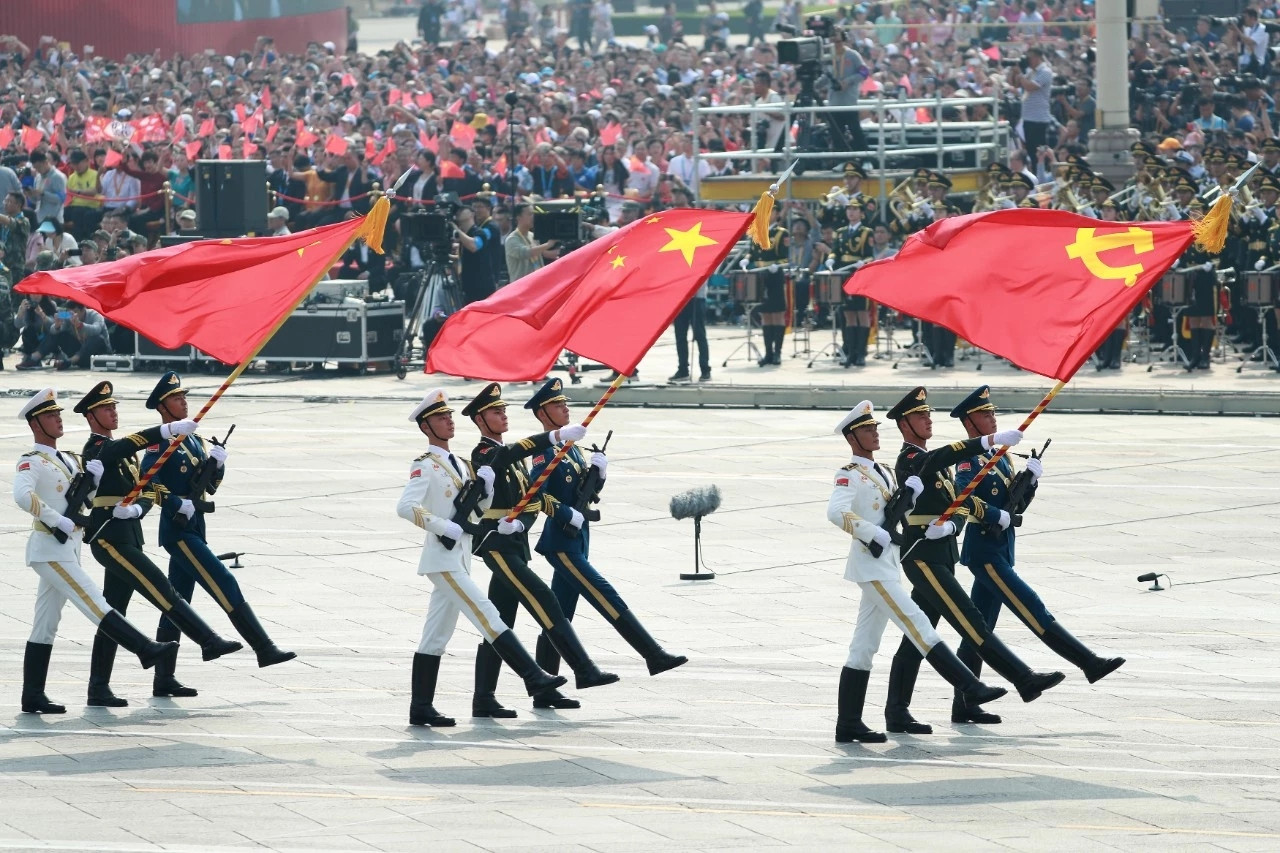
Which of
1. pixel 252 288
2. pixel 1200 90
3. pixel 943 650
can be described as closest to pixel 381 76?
pixel 1200 90

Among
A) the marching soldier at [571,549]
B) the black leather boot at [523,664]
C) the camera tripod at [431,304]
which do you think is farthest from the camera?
the camera tripod at [431,304]

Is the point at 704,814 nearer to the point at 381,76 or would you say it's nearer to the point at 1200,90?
the point at 1200,90

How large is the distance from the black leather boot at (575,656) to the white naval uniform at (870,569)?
1515mm

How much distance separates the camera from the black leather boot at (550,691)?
1359 cm

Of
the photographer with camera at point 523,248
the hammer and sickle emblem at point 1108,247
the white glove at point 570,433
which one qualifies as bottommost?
the white glove at point 570,433

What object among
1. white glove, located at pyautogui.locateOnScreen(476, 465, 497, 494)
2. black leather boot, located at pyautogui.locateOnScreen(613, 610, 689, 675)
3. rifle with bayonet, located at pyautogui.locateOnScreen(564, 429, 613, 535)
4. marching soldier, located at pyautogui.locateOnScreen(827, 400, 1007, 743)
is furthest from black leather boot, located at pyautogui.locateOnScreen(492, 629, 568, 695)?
marching soldier, located at pyautogui.locateOnScreen(827, 400, 1007, 743)

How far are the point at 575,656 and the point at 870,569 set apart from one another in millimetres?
1762

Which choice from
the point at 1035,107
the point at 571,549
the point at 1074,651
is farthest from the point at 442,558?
the point at 1035,107

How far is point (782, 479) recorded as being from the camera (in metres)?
21.2

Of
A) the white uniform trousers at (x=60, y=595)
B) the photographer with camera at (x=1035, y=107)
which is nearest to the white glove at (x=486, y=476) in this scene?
the white uniform trousers at (x=60, y=595)

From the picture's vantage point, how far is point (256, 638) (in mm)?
14023

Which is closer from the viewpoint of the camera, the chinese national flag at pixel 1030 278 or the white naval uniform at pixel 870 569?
the white naval uniform at pixel 870 569

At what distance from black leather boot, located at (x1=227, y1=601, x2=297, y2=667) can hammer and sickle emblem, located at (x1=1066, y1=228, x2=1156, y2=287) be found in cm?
492

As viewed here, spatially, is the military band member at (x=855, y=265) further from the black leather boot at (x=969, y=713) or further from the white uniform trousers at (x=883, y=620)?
the white uniform trousers at (x=883, y=620)
